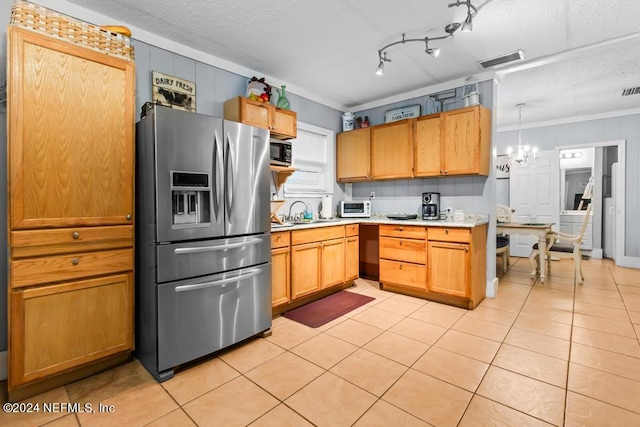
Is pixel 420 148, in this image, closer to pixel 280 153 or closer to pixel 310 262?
pixel 280 153

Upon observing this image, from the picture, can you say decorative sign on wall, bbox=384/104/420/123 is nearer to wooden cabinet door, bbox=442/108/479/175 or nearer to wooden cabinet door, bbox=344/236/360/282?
wooden cabinet door, bbox=442/108/479/175

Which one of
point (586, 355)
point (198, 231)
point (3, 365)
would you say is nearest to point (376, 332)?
point (586, 355)

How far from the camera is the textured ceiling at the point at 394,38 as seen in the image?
2404 mm

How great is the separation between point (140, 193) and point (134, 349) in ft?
3.80

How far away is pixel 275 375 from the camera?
6.88ft

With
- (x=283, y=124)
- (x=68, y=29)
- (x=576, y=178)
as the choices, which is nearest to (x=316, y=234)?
(x=283, y=124)

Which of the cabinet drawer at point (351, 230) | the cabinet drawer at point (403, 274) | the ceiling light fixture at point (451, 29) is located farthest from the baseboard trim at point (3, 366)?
the ceiling light fixture at point (451, 29)

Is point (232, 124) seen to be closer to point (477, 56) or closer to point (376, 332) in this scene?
point (376, 332)

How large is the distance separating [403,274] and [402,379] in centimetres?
180

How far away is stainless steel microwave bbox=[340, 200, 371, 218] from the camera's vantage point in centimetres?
445

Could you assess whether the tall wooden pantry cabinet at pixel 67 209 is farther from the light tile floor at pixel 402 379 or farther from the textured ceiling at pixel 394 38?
the textured ceiling at pixel 394 38

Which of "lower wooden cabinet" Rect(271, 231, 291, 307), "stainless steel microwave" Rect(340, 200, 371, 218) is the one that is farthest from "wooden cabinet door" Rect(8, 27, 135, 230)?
"stainless steel microwave" Rect(340, 200, 371, 218)

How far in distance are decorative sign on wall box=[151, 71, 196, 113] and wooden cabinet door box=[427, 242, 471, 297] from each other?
9.78 feet

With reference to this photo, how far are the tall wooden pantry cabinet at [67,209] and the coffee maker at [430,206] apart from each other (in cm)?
333
